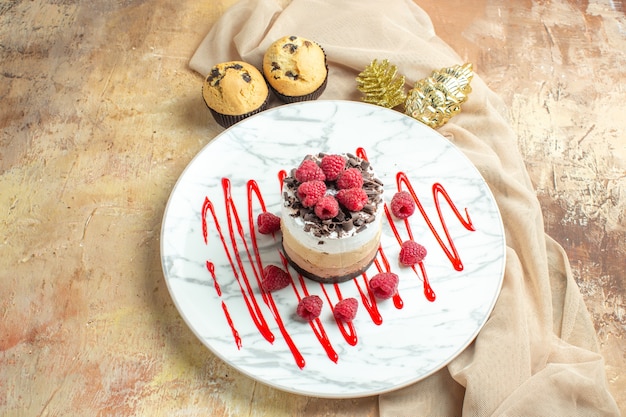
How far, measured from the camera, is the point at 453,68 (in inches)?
106

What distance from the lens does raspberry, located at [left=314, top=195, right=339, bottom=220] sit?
79.3 inches

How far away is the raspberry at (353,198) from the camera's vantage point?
2041mm

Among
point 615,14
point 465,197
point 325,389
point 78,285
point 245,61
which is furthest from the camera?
point 615,14

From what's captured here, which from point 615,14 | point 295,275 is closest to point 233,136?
point 295,275

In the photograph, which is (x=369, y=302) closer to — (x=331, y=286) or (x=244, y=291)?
(x=331, y=286)

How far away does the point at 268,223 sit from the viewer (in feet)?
7.79

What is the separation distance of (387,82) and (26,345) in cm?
186

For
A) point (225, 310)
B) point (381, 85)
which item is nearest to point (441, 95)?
point (381, 85)

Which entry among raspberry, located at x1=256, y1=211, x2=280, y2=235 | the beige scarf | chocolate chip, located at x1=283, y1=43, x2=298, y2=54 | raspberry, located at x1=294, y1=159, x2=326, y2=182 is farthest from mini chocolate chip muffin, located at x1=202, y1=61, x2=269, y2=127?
raspberry, located at x1=294, y1=159, x2=326, y2=182

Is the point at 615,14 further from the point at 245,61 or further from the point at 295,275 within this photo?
the point at 295,275

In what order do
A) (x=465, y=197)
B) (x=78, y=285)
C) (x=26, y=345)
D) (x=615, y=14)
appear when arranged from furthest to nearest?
(x=615, y=14) < (x=465, y=197) < (x=78, y=285) < (x=26, y=345)

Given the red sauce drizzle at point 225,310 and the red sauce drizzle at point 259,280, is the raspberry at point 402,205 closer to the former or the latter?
the red sauce drizzle at point 259,280

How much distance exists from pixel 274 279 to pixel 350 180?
48 centimetres

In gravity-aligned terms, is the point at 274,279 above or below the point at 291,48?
below
